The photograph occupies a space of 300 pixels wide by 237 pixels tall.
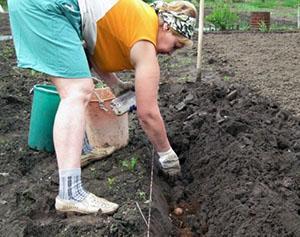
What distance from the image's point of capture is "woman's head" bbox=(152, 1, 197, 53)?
11.3ft

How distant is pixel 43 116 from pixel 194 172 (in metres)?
1.24

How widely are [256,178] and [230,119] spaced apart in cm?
107

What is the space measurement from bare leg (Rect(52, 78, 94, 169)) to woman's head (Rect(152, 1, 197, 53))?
594 mm

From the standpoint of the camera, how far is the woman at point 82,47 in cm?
314

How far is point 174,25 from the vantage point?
3438 mm

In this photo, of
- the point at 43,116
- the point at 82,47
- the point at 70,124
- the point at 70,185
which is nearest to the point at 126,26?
the point at 82,47

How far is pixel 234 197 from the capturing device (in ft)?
11.1

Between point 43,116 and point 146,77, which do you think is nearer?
point 146,77

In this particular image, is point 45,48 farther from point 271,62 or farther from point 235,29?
point 235,29

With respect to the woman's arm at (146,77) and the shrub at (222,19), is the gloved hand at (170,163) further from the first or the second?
the shrub at (222,19)

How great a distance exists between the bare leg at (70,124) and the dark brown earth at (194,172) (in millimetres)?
344

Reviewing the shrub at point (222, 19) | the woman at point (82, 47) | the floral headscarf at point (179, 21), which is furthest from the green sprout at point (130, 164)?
the shrub at point (222, 19)

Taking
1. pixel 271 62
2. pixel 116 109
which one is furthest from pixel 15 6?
pixel 271 62

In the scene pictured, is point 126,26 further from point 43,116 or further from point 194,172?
point 43,116
